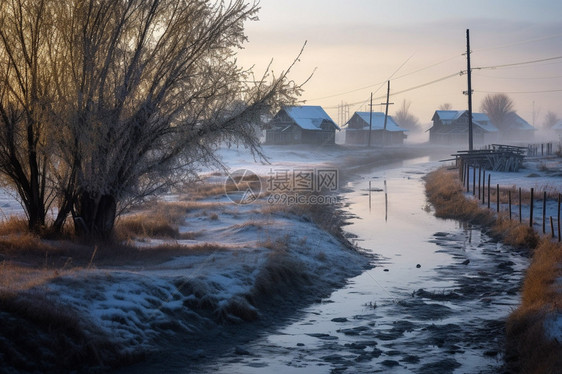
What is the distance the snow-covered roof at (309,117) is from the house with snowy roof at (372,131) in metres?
17.5

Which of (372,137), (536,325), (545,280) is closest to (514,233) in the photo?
(545,280)

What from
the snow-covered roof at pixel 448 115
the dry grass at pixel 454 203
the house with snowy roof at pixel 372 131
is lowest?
the dry grass at pixel 454 203

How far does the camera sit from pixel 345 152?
263 ft

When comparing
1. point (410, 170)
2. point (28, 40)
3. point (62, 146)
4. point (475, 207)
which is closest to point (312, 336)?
point (62, 146)

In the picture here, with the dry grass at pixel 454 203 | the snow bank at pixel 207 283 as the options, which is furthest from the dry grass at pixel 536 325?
the dry grass at pixel 454 203

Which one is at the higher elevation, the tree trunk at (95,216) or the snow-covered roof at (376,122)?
the snow-covered roof at (376,122)

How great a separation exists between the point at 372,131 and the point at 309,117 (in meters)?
21.6

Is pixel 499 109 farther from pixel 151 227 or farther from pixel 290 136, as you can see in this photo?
pixel 151 227

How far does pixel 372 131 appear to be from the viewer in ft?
341

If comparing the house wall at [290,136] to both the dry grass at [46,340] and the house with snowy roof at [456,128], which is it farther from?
the dry grass at [46,340]

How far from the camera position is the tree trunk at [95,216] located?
49.9ft

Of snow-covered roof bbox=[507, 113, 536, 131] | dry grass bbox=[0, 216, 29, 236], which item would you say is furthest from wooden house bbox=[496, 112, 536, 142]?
dry grass bbox=[0, 216, 29, 236]

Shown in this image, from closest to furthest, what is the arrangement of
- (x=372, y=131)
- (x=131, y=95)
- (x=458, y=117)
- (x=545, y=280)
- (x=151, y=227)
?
1. (x=545, y=280)
2. (x=131, y=95)
3. (x=151, y=227)
4. (x=372, y=131)
5. (x=458, y=117)

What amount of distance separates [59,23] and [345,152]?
6662 centimetres
